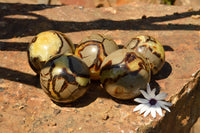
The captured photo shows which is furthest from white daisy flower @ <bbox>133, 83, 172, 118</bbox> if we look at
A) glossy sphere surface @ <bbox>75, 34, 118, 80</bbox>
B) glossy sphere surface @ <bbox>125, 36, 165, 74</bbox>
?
glossy sphere surface @ <bbox>75, 34, 118, 80</bbox>

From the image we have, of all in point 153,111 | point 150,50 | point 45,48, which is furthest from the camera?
point 150,50

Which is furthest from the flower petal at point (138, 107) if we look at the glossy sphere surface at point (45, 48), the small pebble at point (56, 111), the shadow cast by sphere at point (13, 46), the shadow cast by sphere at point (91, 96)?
the shadow cast by sphere at point (13, 46)

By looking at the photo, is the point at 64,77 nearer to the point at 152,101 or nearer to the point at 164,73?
the point at 152,101

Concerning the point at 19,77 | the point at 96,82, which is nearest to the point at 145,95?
the point at 96,82

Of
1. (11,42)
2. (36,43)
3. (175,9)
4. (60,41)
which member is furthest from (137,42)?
(175,9)

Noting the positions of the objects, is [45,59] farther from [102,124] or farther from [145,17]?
[145,17]

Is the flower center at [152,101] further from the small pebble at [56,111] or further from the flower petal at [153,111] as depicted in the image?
the small pebble at [56,111]
